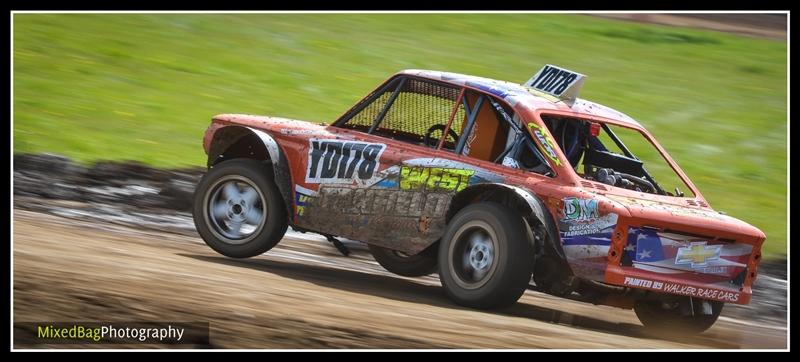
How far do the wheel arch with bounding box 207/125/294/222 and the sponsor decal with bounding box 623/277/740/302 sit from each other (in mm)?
2948

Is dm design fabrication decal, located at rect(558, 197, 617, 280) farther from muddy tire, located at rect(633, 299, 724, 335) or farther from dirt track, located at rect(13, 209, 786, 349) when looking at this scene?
muddy tire, located at rect(633, 299, 724, 335)

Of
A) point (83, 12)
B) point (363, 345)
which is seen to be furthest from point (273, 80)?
point (363, 345)

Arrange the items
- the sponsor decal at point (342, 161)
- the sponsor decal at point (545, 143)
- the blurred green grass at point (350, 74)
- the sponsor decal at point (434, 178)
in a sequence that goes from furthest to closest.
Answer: the blurred green grass at point (350, 74) < the sponsor decal at point (342, 161) < the sponsor decal at point (434, 178) < the sponsor decal at point (545, 143)

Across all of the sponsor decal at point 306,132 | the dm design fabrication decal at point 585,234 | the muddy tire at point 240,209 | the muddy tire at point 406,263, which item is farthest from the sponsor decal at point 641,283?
the muddy tire at point 240,209

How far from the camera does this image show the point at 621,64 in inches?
941

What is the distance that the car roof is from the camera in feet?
29.3

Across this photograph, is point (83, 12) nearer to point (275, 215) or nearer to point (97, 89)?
point (97, 89)

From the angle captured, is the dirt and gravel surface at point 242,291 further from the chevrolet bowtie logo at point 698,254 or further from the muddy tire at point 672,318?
the chevrolet bowtie logo at point 698,254

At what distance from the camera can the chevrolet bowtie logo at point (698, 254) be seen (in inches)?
318

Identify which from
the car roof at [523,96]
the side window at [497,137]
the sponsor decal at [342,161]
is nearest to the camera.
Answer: the side window at [497,137]

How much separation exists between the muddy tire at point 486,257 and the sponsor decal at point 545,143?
528mm

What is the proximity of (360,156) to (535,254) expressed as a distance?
1.71 metres

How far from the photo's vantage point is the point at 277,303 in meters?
7.49

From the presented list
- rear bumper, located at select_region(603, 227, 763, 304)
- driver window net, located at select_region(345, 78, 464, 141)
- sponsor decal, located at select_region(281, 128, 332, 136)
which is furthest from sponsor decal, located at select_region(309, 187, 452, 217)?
rear bumper, located at select_region(603, 227, 763, 304)
